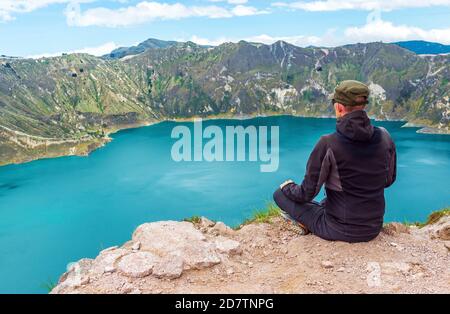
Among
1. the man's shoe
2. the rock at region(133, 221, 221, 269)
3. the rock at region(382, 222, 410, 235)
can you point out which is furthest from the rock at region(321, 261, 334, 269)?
the rock at region(382, 222, 410, 235)

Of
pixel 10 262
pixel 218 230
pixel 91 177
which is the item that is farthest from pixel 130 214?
pixel 218 230

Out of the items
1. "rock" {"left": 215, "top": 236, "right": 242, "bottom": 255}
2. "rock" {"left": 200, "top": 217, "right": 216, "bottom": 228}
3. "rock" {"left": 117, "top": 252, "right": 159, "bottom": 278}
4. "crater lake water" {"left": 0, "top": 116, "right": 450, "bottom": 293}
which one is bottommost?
"crater lake water" {"left": 0, "top": 116, "right": 450, "bottom": 293}

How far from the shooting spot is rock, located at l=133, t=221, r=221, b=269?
636 cm

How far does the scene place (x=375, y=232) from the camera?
6.76 meters

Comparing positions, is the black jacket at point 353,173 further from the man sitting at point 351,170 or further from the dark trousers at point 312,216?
the dark trousers at point 312,216

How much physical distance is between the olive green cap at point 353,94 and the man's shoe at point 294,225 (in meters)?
2.51

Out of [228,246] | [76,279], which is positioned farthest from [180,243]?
[76,279]

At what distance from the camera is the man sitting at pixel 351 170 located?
6219 millimetres

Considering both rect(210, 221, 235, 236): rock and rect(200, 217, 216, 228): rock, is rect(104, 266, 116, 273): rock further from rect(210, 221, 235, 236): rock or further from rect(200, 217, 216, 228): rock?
rect(200, 217, 216, 228): rock

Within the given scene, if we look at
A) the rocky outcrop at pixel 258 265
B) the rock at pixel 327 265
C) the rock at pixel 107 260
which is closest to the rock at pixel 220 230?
the rocky outcrop at pixel 258 265

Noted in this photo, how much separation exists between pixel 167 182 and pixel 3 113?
390 ft

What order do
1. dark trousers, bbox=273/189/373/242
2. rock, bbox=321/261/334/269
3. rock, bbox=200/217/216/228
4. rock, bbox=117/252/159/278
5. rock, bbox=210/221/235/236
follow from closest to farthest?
1. rock, bbox=117/252/159/278
2. rock, bbox=321/261/334/269
3. dark trousers, bbox=273/189/373/242
4. rock, bbox=210/221/235/236
5. rock, bbox=200/217/216/228

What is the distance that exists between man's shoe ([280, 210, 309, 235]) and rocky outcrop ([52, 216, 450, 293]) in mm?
174
